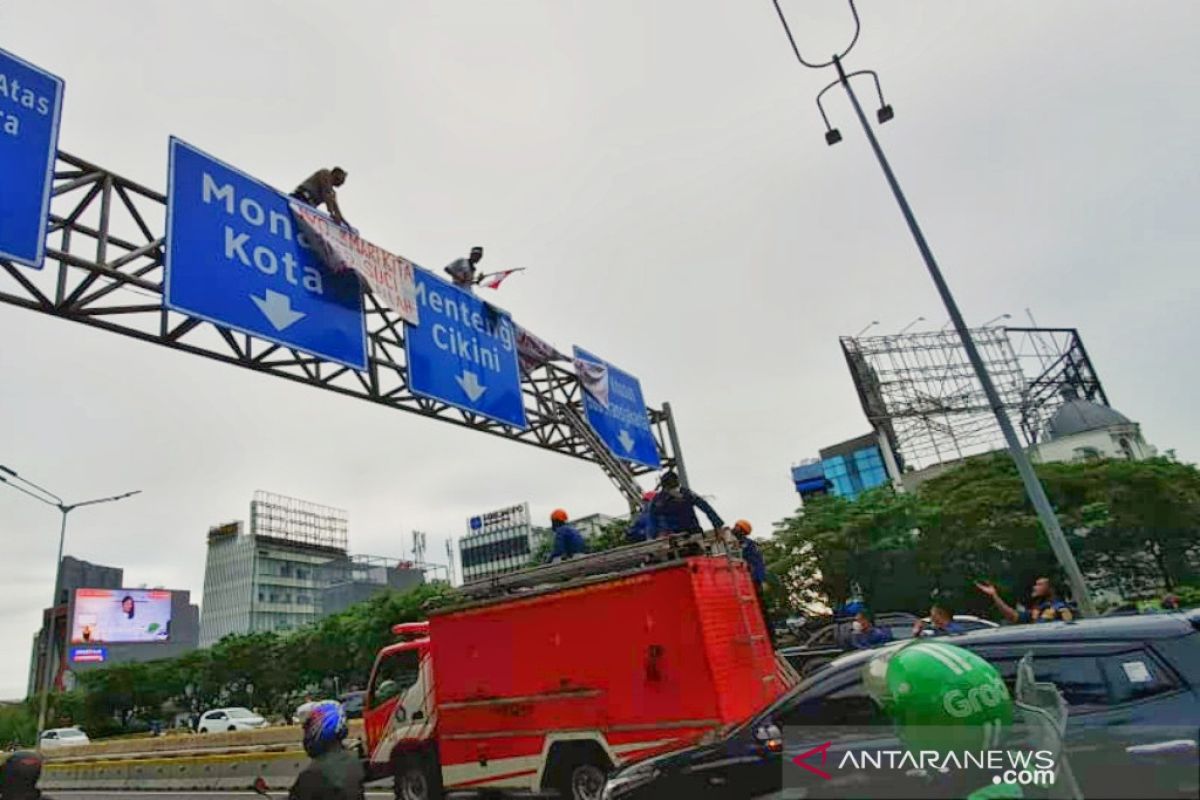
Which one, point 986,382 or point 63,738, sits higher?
point 986,382

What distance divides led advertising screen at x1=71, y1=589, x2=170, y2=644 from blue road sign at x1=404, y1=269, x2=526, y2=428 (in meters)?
61.7

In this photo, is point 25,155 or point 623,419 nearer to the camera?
point 25,155

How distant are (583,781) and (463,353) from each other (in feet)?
19.4

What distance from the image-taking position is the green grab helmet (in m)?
1.46

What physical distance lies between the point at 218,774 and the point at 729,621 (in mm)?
13512

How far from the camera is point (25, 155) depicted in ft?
19.6

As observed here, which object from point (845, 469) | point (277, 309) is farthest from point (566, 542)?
point (845, 469)

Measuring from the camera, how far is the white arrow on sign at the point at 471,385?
10.1m

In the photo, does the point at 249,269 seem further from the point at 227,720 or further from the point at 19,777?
the point at 227,720

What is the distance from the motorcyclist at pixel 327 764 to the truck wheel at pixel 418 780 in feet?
18.1

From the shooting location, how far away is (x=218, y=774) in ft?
48.3

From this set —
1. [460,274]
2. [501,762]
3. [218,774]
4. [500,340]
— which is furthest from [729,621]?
[218,774]

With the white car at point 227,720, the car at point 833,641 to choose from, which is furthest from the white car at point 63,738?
the car at point 833,641

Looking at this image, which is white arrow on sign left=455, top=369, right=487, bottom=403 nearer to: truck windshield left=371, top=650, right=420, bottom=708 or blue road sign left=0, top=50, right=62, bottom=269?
truck windshield left=371, top=650, right=420, bottom=708
